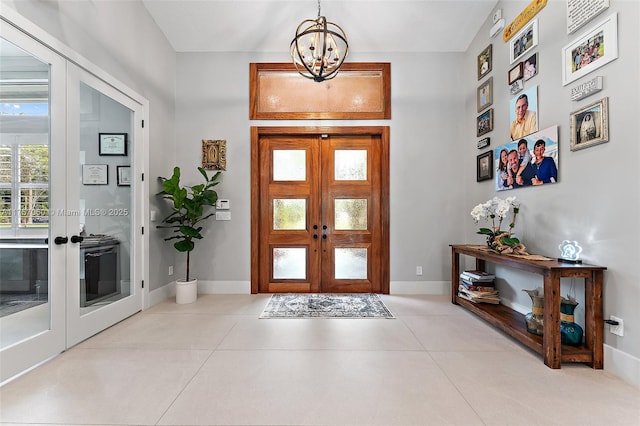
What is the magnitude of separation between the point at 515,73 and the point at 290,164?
3.02m

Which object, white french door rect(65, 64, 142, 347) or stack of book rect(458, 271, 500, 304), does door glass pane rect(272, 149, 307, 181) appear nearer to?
white french door rect(65, 64, 142, 347)

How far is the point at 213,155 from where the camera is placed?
425cm

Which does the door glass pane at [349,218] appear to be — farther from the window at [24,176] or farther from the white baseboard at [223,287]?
the window at [24,176]

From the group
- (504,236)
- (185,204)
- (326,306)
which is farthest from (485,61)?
(185,204)

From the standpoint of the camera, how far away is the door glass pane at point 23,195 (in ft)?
6.72

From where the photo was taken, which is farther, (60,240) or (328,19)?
(328,19)

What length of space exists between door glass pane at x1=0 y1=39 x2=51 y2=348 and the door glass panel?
3.27m

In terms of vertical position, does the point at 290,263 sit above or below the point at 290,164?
below

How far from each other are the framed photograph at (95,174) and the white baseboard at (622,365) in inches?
183

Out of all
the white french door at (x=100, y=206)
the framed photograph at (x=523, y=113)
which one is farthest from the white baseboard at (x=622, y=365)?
the white french door at (x=100, y=206)

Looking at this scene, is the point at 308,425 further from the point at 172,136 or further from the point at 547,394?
the point at 172,136

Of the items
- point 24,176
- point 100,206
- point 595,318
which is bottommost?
point 595,318

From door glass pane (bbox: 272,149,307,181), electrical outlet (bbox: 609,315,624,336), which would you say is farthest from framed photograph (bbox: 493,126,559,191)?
door glass pane (bbox: 272,149,307,181)

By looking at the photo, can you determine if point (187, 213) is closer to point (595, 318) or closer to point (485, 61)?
point (595, 318)
